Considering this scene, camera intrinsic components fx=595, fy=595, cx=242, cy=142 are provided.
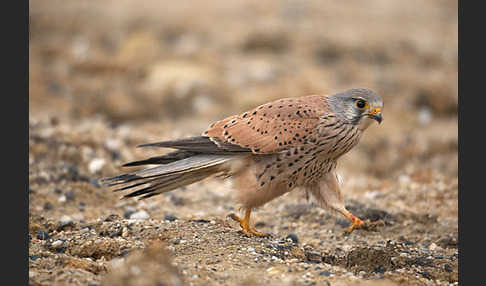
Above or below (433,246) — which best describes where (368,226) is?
above

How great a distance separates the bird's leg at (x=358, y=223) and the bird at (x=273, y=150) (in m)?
0.24

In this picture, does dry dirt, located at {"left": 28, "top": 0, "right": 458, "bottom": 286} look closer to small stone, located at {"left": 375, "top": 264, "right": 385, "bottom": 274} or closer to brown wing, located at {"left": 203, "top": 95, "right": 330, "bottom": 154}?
small stone, located at {"left": 375, "top": 264, "right": 385, "bottom": 274}

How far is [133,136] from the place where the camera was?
28.0ft

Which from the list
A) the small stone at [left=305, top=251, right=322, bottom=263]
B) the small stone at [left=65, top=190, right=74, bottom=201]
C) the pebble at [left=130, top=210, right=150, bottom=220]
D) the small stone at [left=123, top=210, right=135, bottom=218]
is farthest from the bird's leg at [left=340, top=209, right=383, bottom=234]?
the small stone at [left=65, top=190, right=74, bottom=201]

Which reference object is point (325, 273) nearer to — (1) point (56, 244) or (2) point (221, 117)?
(1) point (56, 244)

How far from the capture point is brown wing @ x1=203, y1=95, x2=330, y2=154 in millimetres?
5012

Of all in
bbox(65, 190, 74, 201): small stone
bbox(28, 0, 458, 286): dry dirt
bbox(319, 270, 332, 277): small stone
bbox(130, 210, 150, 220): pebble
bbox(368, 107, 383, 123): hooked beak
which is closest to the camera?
bbox(319, 270, 332, 277): small stone

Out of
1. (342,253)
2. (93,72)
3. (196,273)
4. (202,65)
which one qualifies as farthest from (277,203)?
(93,72)

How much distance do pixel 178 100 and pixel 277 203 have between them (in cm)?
418

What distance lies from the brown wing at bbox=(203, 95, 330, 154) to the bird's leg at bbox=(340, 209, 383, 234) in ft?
3.19

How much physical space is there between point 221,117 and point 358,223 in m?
4.98

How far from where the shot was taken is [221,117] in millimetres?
10086

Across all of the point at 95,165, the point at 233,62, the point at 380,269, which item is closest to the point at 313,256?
the point at 380,269

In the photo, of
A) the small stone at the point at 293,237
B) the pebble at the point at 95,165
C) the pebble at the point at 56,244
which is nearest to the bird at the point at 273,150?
the small stone at the point at 293,237
